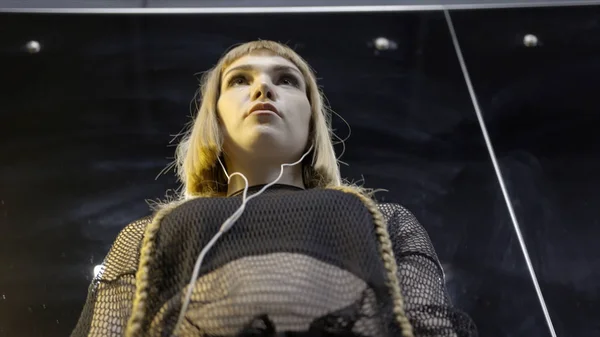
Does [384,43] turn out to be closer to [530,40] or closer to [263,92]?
[530,40]

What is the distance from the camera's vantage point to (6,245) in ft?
4.14

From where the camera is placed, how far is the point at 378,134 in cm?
145

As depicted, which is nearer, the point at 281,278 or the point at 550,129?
the point at 281,278

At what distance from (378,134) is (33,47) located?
0.72 meters

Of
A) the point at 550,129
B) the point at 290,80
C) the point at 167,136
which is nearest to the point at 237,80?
the point at 290,80

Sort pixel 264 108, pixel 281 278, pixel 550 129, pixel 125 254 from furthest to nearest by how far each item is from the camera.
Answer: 1. pixel 550 129
2. pixel 264 108
3. pixel 125 254
4. pixel 281 278

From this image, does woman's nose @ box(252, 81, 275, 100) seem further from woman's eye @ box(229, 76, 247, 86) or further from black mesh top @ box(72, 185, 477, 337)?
black mesh top @ box(72, 185, 477, 337)

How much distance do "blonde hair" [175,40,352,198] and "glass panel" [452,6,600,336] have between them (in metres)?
0.47

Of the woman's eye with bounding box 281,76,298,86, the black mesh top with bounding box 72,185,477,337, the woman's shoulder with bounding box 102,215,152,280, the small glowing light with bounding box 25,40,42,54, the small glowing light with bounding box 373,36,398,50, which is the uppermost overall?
the small glowing light with bounding box 373,36,398,50

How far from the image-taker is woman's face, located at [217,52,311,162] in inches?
37.8

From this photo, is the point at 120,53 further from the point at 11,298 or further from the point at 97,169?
the point at 11,298

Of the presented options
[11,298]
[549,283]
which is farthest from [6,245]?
[549,283]

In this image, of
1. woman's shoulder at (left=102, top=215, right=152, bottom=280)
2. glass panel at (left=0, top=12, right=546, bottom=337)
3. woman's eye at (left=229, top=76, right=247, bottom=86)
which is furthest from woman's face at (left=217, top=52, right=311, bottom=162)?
glass panel at (left=0, top=12, right=546, bottom=337)

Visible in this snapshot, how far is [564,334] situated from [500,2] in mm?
699
